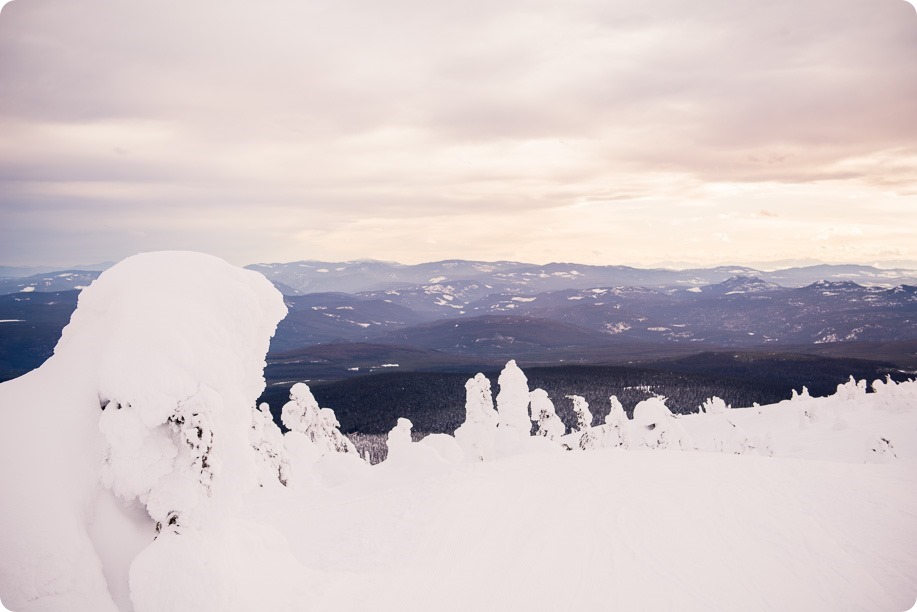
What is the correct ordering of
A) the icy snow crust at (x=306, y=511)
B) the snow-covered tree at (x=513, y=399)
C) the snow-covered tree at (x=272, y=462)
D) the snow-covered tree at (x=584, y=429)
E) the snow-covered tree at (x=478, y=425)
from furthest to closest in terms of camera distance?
1. the snow-covered tree at (x=513, y=399)
2. the snow-covered tree at (x=584, y=429)
3. the snow-covered tree at (x=478, y=425)
4. the snow-covered tree at (x=272, y=462)
5. the icy snow crust at (x=306, y=511)

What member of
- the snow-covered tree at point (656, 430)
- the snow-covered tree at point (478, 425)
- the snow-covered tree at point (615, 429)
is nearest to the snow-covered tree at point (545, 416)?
the snow-covered tree at point (478, 425)

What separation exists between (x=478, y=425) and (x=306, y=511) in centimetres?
2654

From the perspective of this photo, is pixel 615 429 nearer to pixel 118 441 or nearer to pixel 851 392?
pixel 118 441

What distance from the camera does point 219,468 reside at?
31.7 ft

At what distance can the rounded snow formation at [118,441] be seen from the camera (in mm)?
8461

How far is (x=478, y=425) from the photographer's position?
152 ft

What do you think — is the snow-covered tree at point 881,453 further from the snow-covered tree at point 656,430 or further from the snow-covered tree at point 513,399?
the snow-covered tree at point 513,399

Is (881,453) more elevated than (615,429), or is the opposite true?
(881,453)

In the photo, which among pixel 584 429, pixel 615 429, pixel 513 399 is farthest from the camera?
pixel 615 429

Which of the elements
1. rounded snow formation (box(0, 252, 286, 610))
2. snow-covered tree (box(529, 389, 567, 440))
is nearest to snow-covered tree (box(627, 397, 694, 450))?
snow-covered tree (box(529, 389, 567, 440))

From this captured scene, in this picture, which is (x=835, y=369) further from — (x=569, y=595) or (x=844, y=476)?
(x=569, y=595)

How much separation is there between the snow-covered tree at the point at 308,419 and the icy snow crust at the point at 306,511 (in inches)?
735

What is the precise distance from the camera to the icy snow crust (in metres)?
9.00

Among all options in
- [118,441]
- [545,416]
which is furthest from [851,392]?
[118,441]
